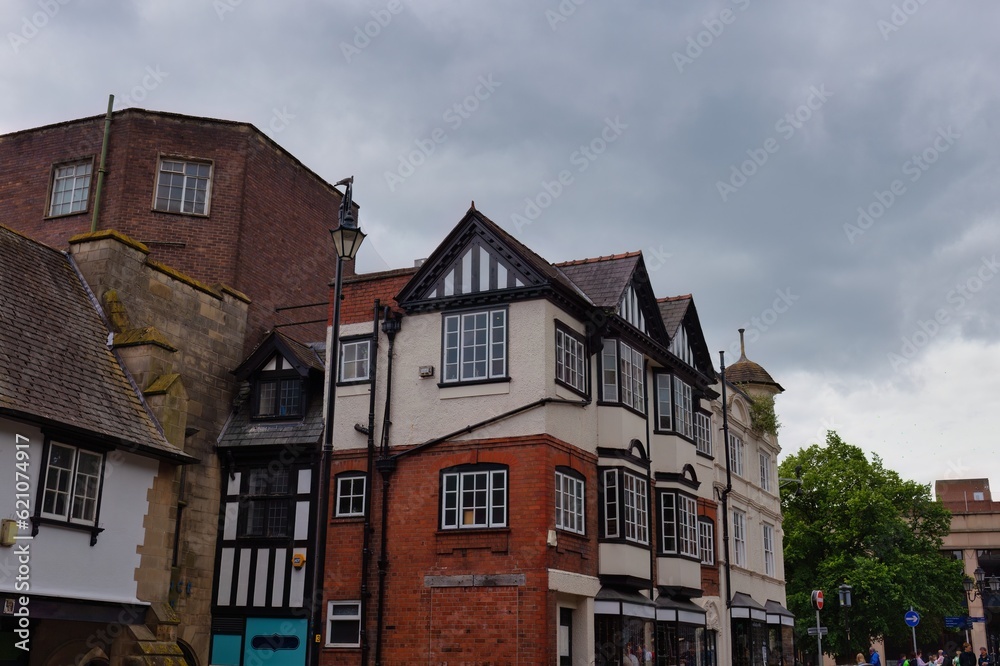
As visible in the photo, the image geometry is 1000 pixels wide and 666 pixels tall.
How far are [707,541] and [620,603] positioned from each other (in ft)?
25.9

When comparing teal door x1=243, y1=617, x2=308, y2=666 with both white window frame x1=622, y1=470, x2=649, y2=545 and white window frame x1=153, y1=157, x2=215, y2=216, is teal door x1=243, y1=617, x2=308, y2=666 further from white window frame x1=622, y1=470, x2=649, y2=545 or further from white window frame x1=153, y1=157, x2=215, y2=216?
white window frame x1=153, y1=157, x2=215, y2=216

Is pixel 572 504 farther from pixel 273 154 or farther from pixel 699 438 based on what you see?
pixel 273 154

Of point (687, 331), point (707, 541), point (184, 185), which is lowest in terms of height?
point (707, 541)

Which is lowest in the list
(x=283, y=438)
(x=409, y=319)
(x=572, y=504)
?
(x=572, y=504)

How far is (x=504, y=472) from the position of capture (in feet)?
71.3

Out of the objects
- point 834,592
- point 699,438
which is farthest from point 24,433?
point 834,592

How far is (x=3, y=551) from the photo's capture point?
1598 centimetres

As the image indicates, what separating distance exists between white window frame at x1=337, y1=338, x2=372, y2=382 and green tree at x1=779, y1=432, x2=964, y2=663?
26.6 meters

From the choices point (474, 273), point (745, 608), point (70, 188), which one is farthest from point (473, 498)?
point (70, 188)

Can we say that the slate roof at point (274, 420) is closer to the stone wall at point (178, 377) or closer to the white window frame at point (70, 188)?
the stone wall at point (178, 377)

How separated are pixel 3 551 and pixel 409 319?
34.4 ft

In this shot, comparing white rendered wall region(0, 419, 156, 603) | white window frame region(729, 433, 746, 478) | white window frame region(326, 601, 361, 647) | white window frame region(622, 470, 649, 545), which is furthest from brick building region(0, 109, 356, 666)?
white window frame region(729, 433, 746, 478)

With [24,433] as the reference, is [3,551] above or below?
below

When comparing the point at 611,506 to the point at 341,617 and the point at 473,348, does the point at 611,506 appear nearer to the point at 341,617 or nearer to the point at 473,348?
the point at 473,348
